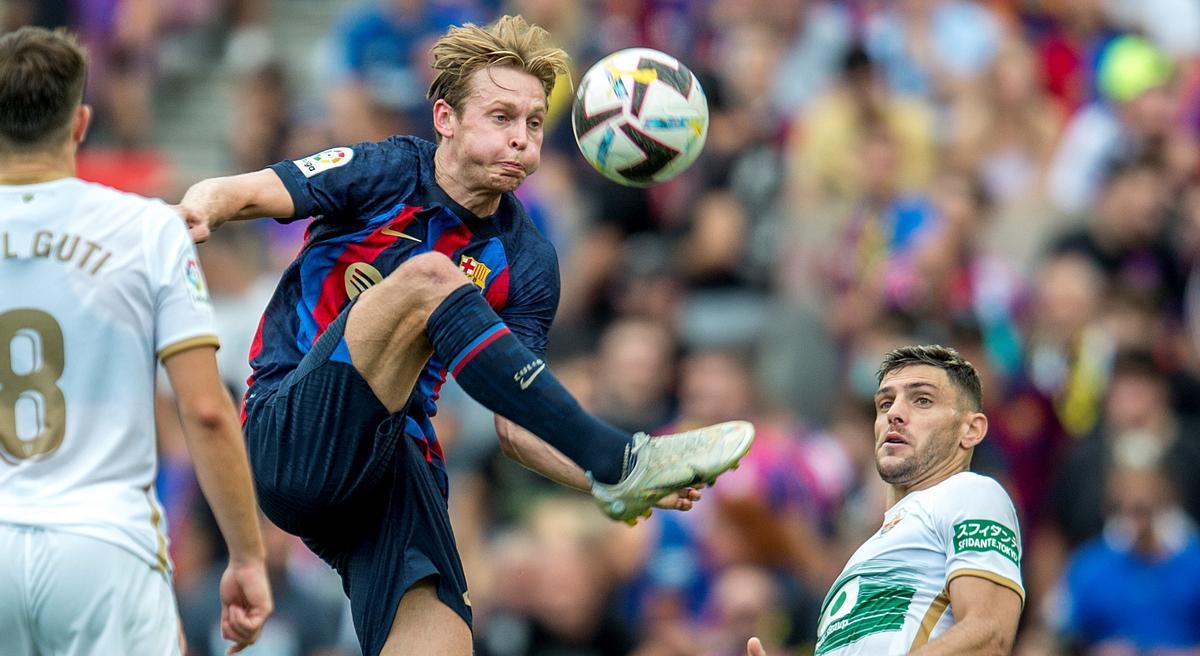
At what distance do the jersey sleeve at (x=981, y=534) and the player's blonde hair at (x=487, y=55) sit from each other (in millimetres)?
2079

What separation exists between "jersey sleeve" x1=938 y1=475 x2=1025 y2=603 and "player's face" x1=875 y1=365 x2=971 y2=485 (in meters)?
0.26

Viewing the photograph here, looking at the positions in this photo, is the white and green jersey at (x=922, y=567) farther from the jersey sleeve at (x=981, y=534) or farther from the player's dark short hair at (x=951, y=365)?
the player's dark short hair at (x=951, y=365)

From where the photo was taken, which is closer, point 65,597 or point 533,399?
point 65,597

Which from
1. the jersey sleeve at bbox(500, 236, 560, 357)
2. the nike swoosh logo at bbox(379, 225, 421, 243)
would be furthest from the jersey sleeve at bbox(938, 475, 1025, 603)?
the nike swoosh logo at bbox(379, 225, 421, 243)

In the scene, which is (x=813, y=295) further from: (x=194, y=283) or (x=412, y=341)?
(x=194, y=283)

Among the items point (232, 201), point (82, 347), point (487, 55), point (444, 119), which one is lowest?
point (82, 347)

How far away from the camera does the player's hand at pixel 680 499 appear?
5.96 m

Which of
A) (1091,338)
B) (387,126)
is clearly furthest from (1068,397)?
(387,126)

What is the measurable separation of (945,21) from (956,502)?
7.90 meters

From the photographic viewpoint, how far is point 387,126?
13.2m

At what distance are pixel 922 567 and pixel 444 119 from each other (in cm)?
231

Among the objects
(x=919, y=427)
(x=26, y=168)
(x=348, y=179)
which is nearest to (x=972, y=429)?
(x=919, y=427)

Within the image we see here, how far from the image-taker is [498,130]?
6613 millimetres

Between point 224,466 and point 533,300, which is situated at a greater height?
point 533,300
